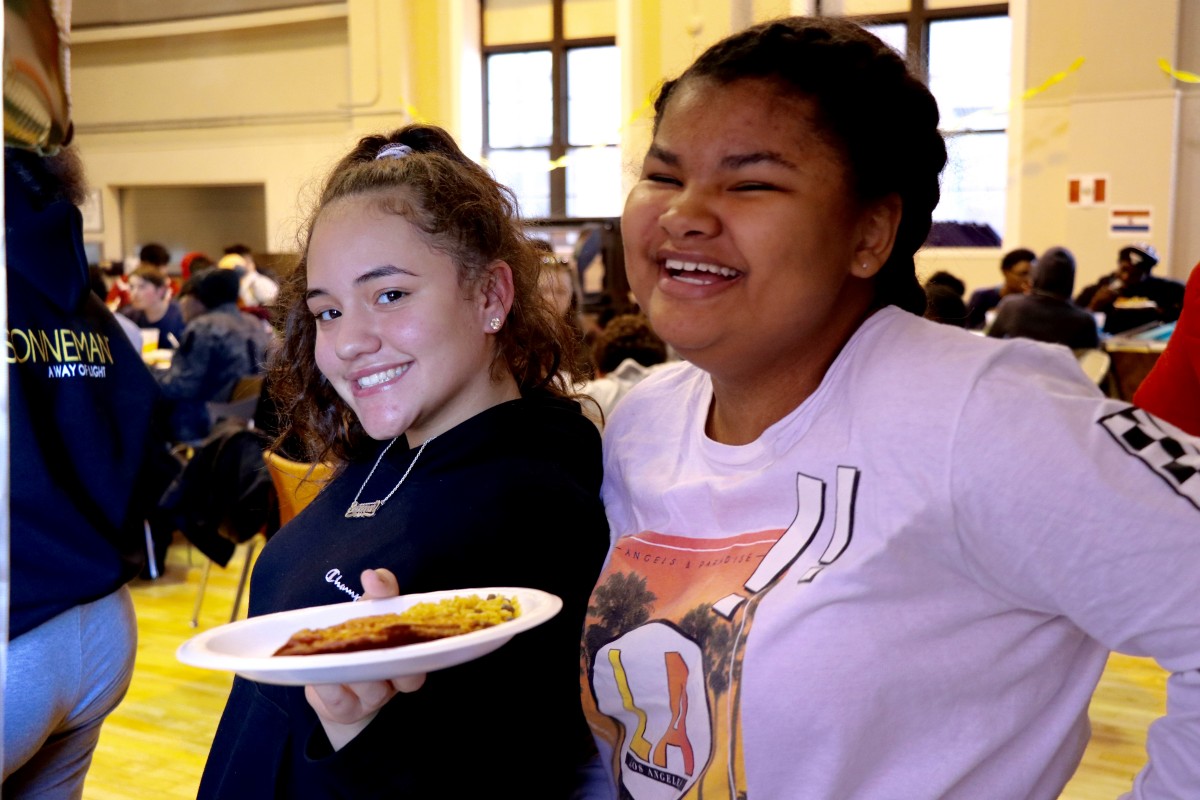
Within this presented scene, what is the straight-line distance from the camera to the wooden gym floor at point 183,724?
3.11 meters

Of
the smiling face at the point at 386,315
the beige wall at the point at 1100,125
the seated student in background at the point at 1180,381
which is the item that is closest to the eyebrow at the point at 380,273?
the smiling face at the point at 386,315

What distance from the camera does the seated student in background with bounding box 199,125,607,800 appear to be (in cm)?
111

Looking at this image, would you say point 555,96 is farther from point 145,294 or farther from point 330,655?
point 330,655

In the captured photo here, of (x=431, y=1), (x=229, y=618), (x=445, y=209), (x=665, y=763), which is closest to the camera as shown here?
(x=665, y=763)

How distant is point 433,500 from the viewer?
127 cm

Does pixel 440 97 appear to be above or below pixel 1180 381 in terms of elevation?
above

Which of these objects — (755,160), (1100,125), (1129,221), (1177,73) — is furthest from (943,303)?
(1100,125)

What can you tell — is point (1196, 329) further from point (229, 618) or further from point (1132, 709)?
point (229, 618)

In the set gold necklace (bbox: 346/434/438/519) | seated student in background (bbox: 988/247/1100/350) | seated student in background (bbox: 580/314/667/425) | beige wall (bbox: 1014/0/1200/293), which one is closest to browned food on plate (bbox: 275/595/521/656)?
gold necklace (bbox: 346/434/438/519)

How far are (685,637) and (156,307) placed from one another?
679 centimetres

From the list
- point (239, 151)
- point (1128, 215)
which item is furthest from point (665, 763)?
point (239, 151)

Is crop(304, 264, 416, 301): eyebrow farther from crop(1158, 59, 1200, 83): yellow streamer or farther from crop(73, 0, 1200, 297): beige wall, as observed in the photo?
crop(1158, 59, 1200, 83): yellow streamer

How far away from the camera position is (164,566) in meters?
5.27

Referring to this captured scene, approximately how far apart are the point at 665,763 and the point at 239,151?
1281 centimetres
